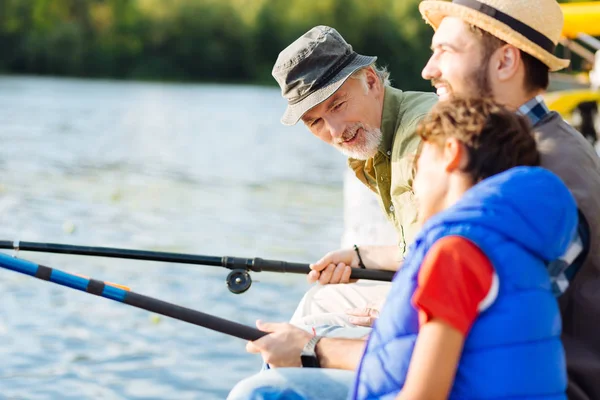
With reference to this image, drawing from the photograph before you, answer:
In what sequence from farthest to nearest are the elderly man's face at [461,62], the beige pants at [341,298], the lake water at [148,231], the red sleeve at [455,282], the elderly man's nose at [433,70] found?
the lake water at [148,231], the beige pants at [341,298], the elderly man's nose at [433,70], the elderly man's face at [461,62], the red sleeve at [455,282]

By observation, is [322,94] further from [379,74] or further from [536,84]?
[536,84]

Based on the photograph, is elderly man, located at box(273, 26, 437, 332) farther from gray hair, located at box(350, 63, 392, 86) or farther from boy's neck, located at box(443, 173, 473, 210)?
boy's neck, located at box(443, 173, 473, 210)

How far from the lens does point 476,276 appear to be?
200 centimetres

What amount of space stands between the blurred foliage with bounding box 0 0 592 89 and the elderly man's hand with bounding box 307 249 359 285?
4946 centimetres

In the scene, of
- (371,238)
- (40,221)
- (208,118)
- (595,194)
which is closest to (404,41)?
(208,118)

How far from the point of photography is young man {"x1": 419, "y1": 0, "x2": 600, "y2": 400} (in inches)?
95.9

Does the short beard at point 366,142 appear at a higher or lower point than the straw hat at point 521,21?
lower

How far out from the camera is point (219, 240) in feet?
34.1

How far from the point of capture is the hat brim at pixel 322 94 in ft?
12.7

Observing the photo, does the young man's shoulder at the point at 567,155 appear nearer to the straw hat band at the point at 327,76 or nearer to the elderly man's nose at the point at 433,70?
the elderly man's nose at the point at 433,70

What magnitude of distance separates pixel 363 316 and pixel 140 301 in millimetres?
826

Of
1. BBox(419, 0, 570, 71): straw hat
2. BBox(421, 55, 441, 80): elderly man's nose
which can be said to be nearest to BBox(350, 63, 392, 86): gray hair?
BBox(421, 55, 441, 80): elderly man's nose

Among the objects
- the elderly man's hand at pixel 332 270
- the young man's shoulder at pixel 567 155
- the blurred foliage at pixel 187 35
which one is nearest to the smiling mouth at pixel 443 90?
the young man's shoulder at pixel 567 155

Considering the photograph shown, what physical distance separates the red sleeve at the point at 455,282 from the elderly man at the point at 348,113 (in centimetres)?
175
